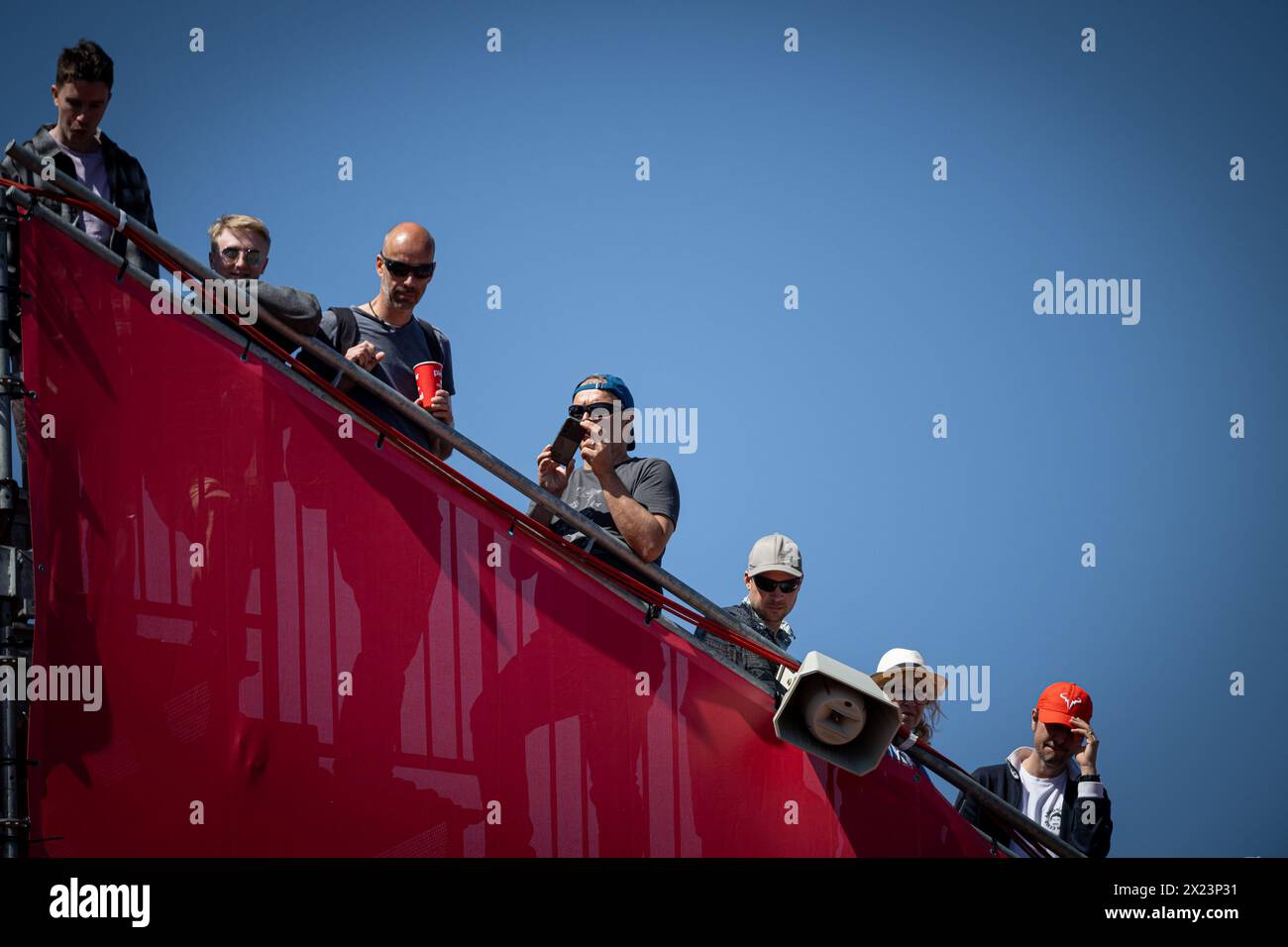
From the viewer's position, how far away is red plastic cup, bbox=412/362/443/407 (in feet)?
26.0

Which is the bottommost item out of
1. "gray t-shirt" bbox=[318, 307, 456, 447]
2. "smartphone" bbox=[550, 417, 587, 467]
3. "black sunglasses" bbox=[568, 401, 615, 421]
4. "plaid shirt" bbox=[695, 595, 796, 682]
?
"plaid shirt" bbox=[695, 595, 796, 682]

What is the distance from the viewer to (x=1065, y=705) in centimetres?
895

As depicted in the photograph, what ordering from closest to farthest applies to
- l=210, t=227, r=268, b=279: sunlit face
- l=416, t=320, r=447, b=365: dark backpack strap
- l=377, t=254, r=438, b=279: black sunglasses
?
l=210, t=227, r=268, b=279: sunlit face, l=377, t=254, r=438, b=279: black sunglasses, l=416, t=320, r=447, b=365: dark backpack strap

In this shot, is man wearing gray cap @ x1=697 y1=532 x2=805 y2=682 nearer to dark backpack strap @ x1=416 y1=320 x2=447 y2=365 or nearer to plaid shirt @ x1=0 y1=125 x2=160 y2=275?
dark backpack strap @ x1=416 y1=320 x2=447 y2=365

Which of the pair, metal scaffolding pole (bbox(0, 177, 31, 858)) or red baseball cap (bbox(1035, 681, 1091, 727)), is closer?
metal scaffolding pole (bbox(0, 177, 31, 858))

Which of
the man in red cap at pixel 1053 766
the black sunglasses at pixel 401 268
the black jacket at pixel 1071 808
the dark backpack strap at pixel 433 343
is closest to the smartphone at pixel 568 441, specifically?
the dark backpack strap at pixel 433 343

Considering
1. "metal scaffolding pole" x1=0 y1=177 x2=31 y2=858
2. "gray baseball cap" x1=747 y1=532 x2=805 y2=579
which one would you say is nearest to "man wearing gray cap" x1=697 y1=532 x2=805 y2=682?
"gray baseball cap" x1=747 y1=532 x2=805 y2=579

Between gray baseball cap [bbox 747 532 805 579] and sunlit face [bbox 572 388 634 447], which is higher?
sunlit face [bbox 572 388 634 447]

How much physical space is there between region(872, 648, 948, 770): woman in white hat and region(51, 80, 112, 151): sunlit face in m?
5.15

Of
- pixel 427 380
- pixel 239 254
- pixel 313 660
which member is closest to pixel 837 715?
pixel 313 660

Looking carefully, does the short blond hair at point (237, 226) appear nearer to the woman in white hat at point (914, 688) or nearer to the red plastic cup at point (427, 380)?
the red plastic cup at point (427, 380)

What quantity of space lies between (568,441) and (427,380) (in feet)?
2.63

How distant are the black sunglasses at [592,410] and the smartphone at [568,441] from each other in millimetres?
193
